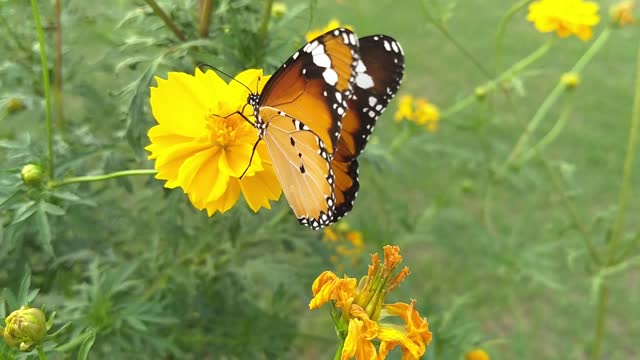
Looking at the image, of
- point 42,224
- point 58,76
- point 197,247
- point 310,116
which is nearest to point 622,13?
point 310,116

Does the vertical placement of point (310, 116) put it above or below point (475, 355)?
above

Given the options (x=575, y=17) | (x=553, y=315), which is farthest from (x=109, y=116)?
(x=553, y=315)

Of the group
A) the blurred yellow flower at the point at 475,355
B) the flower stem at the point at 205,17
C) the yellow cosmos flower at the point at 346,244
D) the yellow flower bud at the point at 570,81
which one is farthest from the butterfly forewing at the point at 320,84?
the yellow flower bud at the point at 570,81

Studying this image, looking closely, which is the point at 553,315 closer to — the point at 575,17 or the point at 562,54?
the point at 575,17

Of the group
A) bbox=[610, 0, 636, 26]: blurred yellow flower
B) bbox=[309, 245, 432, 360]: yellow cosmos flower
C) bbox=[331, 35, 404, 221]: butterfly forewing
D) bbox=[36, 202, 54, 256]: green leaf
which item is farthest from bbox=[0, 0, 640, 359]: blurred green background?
bbox=[309, 245, 432, 360]: yellow cosmos flower

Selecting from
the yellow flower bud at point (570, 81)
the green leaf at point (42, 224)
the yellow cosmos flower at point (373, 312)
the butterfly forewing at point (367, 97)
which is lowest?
the yellow flower bud at point (570, 81)

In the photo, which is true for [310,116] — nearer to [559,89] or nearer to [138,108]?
[138,108]

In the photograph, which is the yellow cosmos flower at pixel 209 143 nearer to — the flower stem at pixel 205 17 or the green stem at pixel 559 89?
the flower stem at pixel 205 17
